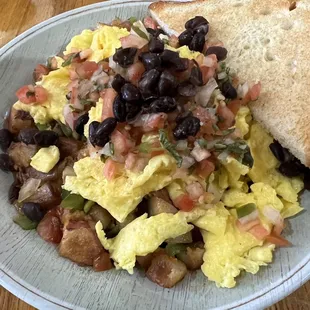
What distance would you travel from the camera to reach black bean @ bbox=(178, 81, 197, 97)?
2.24m

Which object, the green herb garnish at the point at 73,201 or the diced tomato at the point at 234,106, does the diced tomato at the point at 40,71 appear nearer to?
the green herb garnish at the point at 73,201

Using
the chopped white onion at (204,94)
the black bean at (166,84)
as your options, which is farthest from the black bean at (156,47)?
the chopped white onion at (204,94)

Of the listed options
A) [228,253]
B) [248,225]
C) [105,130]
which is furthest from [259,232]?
[105,130]

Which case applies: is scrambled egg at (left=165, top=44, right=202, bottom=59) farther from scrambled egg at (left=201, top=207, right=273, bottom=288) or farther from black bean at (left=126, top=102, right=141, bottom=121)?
scrambled egg at (left=201, top=207, right=273, bottom=288)

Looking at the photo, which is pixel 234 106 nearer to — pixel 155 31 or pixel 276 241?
pixel 276 241

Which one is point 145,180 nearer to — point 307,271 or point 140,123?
point 140,123

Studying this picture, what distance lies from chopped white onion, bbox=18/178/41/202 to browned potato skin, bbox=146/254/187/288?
0.72 meters

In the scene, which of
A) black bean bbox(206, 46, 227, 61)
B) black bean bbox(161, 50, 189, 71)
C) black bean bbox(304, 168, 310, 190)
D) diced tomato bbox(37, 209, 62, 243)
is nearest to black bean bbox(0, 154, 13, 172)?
diced tomato bbox(37, 209, 62, 243)

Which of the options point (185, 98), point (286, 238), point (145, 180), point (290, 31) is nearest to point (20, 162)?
point (145, 180)

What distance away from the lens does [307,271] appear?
6.79 ft

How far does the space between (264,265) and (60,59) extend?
1.65m

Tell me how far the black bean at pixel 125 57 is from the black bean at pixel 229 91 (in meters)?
0.49

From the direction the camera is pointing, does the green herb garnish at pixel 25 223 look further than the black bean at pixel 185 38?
No

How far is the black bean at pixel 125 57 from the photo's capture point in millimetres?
2277
